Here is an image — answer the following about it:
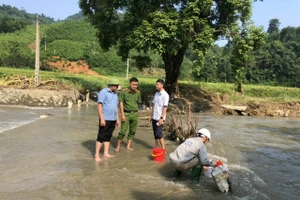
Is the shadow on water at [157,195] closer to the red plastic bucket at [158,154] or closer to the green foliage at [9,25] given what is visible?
the red plastic bucket at [158,154]

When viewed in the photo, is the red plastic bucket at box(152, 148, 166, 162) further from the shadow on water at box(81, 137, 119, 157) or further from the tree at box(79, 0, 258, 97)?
the tree at box(79, 0, 258, 97)

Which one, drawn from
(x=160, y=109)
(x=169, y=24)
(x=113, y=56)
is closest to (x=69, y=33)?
(x=113, y=56)

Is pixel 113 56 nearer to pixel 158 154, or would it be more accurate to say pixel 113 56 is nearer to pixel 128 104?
pixel 128 104

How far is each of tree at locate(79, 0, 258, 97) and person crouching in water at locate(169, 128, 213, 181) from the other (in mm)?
11232

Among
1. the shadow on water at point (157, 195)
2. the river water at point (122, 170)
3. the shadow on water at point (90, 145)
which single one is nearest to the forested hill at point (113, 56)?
the river water at point (122, 170)

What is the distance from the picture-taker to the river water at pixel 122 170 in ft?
16.5

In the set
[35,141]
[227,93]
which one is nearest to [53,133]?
[35,141]

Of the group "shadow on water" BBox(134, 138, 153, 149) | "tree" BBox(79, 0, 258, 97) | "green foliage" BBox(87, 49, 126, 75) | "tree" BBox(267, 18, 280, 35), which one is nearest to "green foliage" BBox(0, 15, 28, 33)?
"green foliage" BBox(87, 49, 126, 75)

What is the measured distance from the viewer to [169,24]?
648 inches

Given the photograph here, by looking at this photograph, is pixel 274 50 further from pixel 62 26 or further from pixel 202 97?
pixel 62 26

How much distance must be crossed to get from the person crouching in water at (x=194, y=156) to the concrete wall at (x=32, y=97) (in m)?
14.9

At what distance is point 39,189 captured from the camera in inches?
195

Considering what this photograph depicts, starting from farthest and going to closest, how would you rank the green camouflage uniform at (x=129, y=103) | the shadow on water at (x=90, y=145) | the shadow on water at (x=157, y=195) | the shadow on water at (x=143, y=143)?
the shadow on water at (x=143, y=143) → the shadow on water at (x=90, y=145) → the green camouflage uniform at (x=129, y=103) → the shadow on water at (x=157, y=195)

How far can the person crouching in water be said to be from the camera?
545cm
